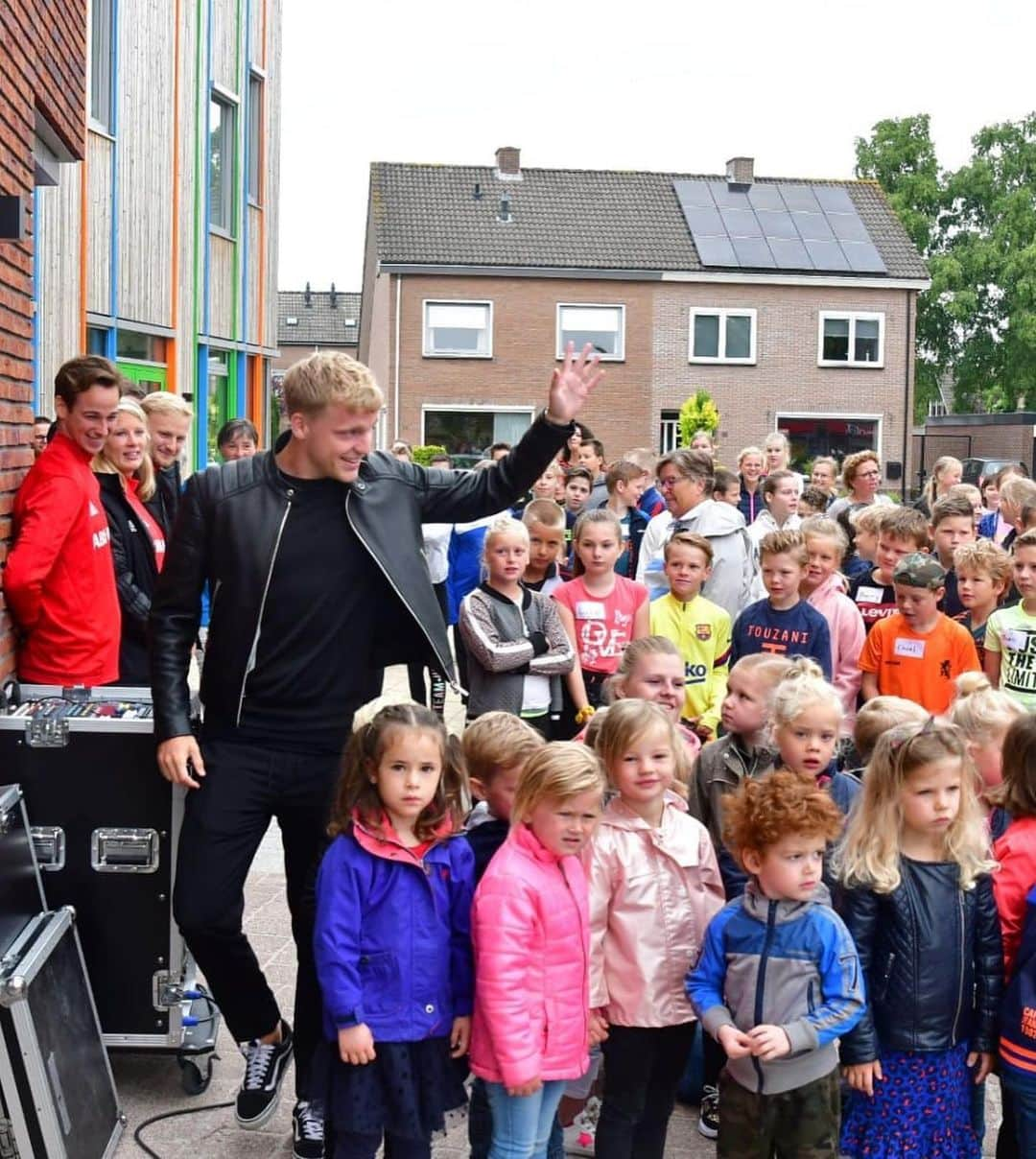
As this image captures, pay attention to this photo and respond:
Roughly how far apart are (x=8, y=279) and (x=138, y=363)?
33.8 ft

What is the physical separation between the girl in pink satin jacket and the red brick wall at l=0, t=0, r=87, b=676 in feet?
7.06

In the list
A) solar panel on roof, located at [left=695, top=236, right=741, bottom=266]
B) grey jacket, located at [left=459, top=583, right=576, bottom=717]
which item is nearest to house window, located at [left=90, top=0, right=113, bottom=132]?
grey jacket, located at [left=459, top=583, right=576, bottom=717]

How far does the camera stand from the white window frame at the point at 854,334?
40.4 meters

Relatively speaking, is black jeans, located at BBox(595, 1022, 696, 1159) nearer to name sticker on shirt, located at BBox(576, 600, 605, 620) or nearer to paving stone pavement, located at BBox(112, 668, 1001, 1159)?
paving stone pavement, located at BBox(112, 668, 1001, 1159)

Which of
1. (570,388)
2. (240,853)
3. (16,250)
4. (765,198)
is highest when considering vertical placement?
(765,198)

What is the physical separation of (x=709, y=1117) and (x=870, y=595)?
372 cm

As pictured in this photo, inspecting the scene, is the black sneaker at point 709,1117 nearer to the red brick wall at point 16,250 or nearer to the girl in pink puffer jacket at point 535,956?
the girl in pink puffer jacket at point 535,956

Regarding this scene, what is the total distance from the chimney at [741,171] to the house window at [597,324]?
19.8ft

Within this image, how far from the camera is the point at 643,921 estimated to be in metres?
4.13

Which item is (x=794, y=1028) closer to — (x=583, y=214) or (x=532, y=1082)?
(x=532, y=1082)

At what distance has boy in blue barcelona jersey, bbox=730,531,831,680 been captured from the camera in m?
6.82

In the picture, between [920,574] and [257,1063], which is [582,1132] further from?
[920,574]

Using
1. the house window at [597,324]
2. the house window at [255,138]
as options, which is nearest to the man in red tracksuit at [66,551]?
the house window at [255,138]

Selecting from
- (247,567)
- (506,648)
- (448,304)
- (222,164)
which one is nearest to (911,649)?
(506,648)
